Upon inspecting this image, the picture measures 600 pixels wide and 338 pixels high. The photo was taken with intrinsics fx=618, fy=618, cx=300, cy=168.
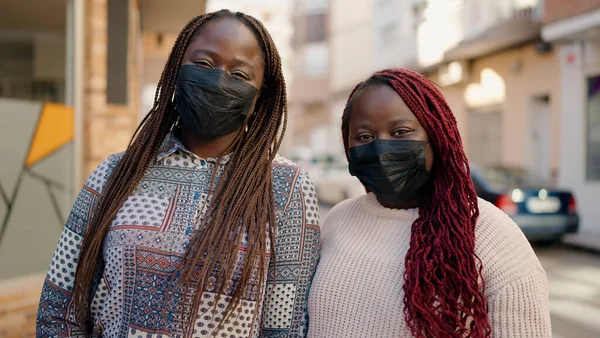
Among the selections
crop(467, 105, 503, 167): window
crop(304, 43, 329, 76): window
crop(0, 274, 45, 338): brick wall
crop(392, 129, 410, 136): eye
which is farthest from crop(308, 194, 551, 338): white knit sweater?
crop(304, 43, 329, 76): window

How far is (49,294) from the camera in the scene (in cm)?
189

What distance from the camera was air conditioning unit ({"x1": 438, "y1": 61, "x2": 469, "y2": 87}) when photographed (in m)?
16.7

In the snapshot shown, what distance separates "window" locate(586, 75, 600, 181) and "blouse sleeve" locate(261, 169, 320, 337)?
36.8ft

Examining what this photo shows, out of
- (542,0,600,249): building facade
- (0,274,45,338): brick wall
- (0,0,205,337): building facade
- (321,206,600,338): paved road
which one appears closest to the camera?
(0,274,45,338): brick wall

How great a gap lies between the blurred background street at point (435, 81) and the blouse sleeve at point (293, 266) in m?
0.67

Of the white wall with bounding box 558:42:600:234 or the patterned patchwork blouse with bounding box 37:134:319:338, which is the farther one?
the white wall with bounding box 558:42:600:234

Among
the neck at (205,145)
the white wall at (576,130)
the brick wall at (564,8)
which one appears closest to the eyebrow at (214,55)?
the neck at (205,145)

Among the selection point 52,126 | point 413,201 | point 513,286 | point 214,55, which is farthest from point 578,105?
point 214,55

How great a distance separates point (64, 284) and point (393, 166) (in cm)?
109

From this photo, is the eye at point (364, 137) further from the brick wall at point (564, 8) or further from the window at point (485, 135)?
the window at point (485, 135)

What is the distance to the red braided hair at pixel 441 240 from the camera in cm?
184

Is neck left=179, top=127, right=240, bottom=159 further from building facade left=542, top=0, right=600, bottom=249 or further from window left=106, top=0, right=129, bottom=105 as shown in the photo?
building facade left=542, top=0, right=600, bottom=249

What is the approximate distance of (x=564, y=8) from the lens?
38.1 feet

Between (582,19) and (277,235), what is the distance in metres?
10.8
